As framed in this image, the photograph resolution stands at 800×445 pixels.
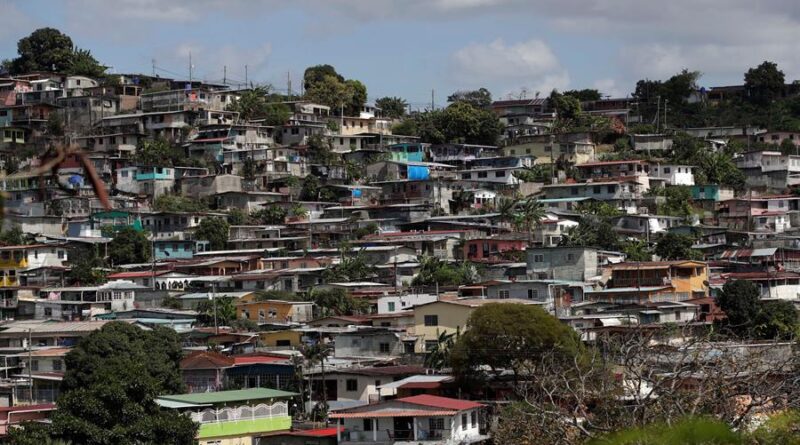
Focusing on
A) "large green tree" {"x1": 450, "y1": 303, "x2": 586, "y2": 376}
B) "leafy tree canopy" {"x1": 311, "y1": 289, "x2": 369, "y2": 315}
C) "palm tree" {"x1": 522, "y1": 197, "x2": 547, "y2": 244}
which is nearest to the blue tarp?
"palm tree" {"x1": 522, "y1": 197, "x2": 547, "y2": 244}

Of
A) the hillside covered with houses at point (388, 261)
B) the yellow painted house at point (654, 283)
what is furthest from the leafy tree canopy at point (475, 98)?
the yellow painted house at point (654, 283)

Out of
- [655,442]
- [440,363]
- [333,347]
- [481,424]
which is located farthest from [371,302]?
[655,442]

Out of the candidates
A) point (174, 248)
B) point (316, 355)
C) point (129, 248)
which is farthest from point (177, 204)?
point (316, 355)

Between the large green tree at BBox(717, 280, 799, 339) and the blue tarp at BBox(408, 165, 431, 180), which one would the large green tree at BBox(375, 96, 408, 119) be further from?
the large green tree at BBox(717, 280, 799, 339)

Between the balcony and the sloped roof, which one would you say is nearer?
the balcony

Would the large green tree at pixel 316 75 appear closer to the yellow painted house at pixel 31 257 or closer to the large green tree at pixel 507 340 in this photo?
the yellow painted house at pixel 31 257

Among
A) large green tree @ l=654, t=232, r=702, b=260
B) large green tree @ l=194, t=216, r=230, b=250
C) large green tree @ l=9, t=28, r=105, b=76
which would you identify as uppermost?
large green tree @ l=9, t=28, r=105, b=76
